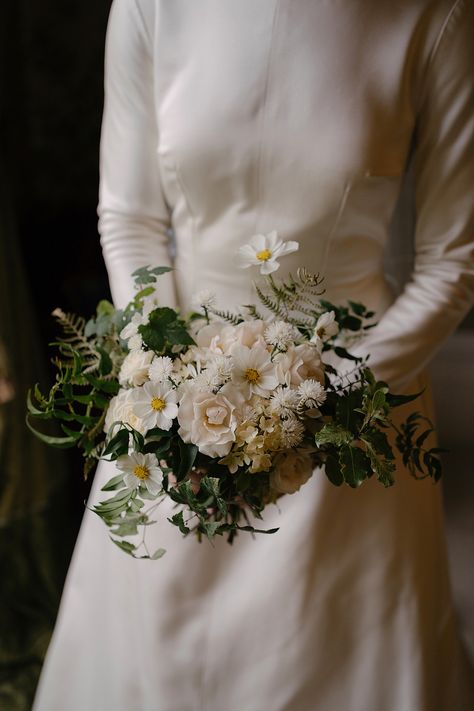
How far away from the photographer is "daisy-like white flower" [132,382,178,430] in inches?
33.2

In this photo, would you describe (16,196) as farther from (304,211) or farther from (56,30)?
(304,211)

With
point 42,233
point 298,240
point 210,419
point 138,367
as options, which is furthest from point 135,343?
point 42,233

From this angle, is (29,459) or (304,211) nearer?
(304,211)

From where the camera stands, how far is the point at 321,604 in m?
1.16

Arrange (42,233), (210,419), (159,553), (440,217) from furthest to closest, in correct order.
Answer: (42,233) → (440,217) → (159,553) → (210,419)

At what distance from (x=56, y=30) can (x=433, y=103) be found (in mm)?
2138

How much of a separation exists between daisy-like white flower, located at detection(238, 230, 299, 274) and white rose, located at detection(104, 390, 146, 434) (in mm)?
221

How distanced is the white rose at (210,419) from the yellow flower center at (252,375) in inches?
1.1

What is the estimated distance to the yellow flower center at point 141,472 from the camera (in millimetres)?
868

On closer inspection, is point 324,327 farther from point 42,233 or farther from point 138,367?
point 42,233

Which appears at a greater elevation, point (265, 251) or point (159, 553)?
point (265, 251)

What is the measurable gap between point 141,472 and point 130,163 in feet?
1.83

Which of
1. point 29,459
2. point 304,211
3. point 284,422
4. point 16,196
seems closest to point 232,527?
point 284,422

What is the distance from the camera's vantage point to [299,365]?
871 mm
